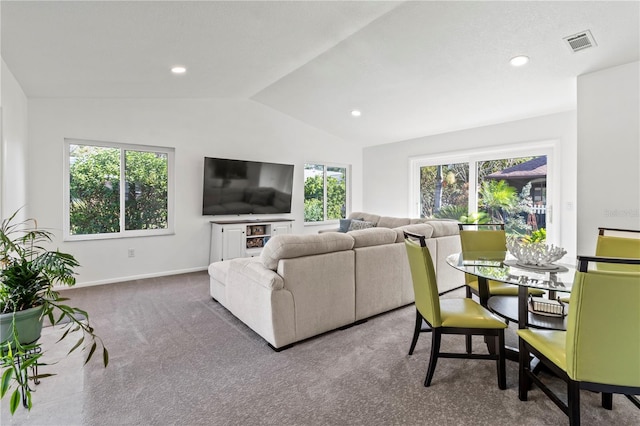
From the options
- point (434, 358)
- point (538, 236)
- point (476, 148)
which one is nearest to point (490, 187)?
point (476, 148)

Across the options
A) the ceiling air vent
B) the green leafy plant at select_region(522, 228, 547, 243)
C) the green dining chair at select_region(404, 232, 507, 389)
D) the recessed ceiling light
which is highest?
the recessed ceiling light

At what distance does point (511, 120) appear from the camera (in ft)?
16.5

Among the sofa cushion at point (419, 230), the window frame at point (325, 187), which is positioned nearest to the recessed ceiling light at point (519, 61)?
the sofa cushion at point (419, 230)

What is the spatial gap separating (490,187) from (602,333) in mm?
4410

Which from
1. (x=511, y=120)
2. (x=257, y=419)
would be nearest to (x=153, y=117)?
(x=257, y=419)

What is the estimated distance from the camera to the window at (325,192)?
689 cm

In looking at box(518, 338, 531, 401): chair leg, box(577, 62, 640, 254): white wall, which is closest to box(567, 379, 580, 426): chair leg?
box(518, 338, 531, 401): chair leg

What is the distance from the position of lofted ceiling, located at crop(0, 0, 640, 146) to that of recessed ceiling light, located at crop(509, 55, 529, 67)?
61mm

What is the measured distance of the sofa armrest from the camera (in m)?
2.53

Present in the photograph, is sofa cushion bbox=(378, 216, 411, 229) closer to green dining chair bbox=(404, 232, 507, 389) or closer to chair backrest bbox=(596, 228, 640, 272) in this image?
chair backrest bbox=(596, 228, 640, 272)

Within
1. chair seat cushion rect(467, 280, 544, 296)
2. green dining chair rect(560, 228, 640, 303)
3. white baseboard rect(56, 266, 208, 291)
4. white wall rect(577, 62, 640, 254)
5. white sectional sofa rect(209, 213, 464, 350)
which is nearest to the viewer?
green dining chair rect(560, 228, 640, 303)

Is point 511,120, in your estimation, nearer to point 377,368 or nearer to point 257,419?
point 377,368

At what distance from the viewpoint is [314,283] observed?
2740 millimetres

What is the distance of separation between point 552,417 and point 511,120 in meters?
4.46
